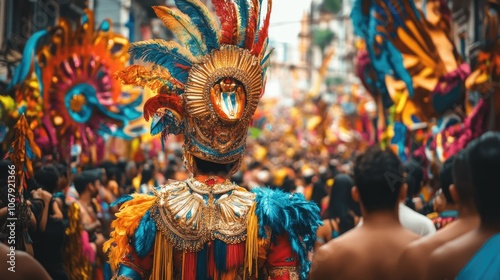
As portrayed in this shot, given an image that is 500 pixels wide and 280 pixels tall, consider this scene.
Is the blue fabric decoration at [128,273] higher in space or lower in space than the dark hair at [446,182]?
lower

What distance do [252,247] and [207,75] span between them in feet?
3.20

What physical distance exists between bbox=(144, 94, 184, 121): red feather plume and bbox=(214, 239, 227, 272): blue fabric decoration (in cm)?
79

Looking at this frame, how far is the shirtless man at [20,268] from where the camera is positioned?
3.52 m

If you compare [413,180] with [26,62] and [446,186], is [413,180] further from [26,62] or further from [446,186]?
[26,62]

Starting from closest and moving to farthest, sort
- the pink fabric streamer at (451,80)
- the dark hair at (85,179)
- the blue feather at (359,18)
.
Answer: the dark hair at (85,179) < the pink fabric streamer at (451,80) < the blue feather at (359,18)

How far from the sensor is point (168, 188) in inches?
170

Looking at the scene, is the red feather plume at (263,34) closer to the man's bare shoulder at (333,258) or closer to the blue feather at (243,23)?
the blue feather at (243,23)

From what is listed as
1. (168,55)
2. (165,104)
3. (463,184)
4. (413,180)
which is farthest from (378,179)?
(413,180)

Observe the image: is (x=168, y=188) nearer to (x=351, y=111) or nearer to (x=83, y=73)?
(x=83, y=73)

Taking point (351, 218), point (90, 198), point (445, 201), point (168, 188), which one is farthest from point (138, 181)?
point (168, 188)

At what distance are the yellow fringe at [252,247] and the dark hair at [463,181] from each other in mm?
1118

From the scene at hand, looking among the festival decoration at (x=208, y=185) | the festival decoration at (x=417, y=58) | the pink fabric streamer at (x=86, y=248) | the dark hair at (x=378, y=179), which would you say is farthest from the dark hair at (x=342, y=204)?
the festival decoration at (x=417, y=58)

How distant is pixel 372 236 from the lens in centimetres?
429

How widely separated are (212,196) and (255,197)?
0.76ft
